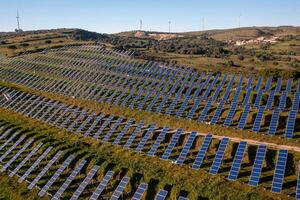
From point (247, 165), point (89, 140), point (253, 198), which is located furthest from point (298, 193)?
point (89, 140)

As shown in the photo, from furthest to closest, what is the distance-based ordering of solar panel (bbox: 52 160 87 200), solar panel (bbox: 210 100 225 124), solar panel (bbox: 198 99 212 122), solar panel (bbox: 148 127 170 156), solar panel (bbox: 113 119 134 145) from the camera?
solar panel (bbox: 198 99 212 122) → solar panel (bbox: 210 100 225 124) → solar panel (bbox: 113 119 134 145) → solar panel (bbox: 148 127 170 156) → solar panel (bbox: 52 160 87 200)

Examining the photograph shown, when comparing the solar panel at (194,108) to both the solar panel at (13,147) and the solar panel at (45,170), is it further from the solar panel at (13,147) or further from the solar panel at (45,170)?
the solar panel at (13,147)

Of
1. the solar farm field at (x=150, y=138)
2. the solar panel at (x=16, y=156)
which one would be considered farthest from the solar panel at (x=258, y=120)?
the solar panel at (x=16, y=156)

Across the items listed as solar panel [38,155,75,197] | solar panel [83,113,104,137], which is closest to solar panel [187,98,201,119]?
solar panel [83,113,104,137]

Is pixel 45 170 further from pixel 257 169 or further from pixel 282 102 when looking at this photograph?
pixel 282 102

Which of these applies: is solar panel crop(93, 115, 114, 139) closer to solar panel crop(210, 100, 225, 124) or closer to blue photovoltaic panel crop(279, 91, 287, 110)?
solar panel crop(210, 100, 225, 124)

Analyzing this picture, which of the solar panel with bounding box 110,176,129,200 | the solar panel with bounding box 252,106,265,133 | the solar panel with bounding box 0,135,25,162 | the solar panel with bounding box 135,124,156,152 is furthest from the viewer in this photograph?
the solar panel with bounding box 252,106,265,133

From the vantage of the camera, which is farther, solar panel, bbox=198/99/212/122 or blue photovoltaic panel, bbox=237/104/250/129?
solar panel, bbox=198/99/212/122

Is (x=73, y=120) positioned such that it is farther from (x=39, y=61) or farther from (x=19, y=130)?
(x=39, y=61)

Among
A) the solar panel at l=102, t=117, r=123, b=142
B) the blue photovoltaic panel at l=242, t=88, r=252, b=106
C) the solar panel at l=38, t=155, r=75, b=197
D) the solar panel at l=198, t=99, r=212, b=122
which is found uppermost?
the blue photovoltaic panel at l=242, t=88, r=252, b=106

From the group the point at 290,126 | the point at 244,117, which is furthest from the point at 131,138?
the point at 290,126
